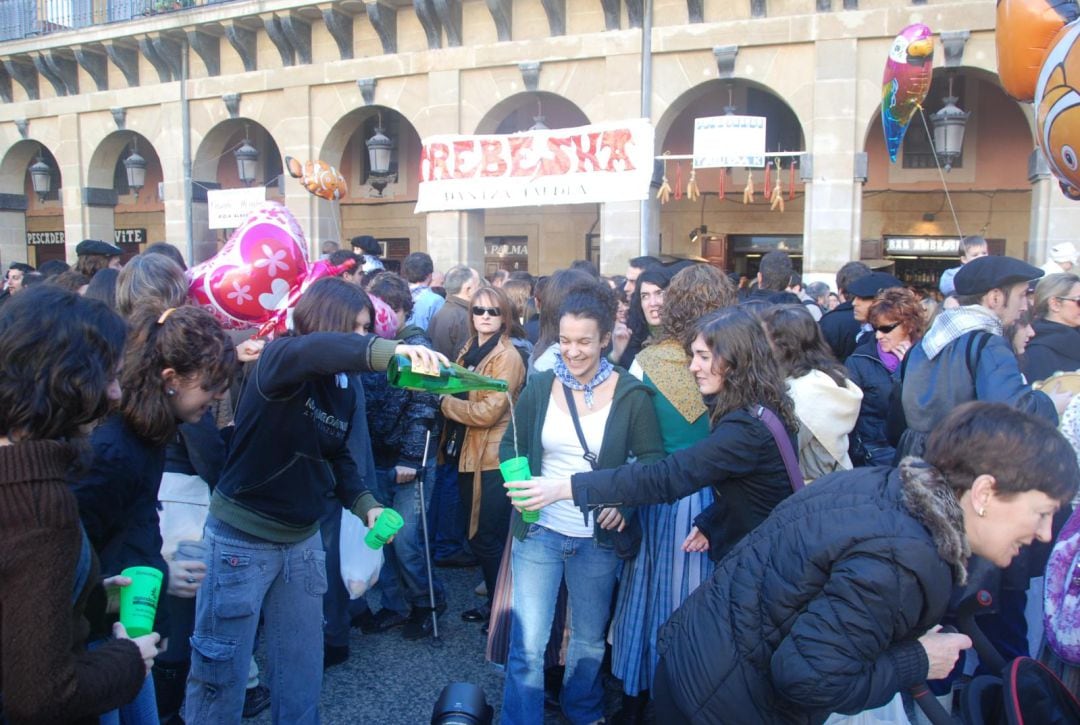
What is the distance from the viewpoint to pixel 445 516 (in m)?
6.32

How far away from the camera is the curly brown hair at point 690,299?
13.6 ft

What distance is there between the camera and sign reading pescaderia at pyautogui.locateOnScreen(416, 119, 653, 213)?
36.2 feet

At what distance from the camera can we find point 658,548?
152 inches

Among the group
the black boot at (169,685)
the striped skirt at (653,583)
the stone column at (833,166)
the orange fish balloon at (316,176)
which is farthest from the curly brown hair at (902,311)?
the orange fish balloon at (316,176)

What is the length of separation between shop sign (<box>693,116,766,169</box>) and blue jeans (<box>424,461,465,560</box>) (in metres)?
7.24

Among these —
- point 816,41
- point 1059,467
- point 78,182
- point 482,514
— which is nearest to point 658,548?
point 482,514

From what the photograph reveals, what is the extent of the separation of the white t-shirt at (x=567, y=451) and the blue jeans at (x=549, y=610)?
5 cm

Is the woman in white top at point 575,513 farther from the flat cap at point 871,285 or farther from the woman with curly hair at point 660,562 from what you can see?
the flat cap at point 871,285

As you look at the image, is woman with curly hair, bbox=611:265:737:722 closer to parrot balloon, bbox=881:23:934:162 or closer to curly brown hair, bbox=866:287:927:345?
curly brown hair, bbox=866:287:927:345

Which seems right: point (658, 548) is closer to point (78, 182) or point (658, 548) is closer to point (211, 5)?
point (211, 5)

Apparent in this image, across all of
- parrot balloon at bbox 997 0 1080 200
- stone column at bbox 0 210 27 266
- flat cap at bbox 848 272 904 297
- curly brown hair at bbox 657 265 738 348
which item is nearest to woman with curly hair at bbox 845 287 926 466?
flat cap at bbox 848 272 904 297

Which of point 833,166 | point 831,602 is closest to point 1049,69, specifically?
point 831,602

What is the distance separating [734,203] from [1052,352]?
11433 mm

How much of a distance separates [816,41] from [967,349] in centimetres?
967
